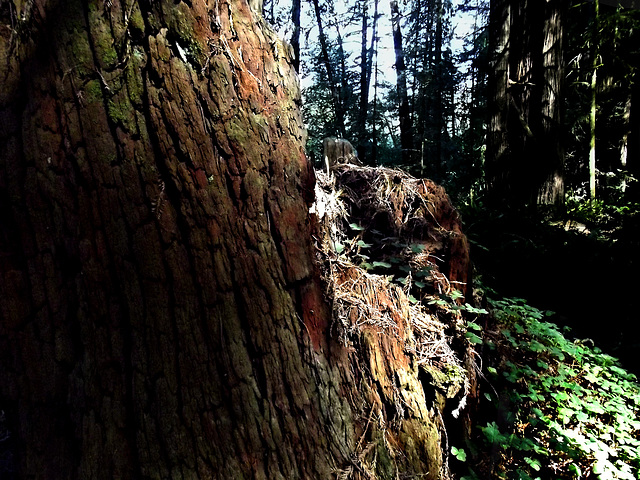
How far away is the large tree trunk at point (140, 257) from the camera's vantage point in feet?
4.13

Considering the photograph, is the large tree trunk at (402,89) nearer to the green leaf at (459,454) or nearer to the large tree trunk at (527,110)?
the large tree trunk at (527,110)

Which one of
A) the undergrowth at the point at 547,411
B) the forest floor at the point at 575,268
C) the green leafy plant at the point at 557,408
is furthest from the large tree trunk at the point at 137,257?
the forest floor at the point at 575,268

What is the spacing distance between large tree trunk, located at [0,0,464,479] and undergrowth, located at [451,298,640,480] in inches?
56.7

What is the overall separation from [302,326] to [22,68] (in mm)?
1323

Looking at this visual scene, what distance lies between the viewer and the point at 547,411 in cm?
291

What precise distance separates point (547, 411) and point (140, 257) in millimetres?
3156

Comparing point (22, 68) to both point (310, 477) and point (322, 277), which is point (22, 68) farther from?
point (310, 477)

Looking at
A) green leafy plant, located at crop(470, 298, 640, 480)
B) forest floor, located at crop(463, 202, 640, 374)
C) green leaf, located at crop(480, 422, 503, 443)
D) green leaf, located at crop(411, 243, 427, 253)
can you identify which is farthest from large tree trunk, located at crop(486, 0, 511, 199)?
green leaf, located at crop(480, 422, 503, 443)

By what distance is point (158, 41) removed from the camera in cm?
129

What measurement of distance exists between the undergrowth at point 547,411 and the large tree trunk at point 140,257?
1.44m

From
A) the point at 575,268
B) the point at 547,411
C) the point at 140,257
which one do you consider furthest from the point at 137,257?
the point at 575,268

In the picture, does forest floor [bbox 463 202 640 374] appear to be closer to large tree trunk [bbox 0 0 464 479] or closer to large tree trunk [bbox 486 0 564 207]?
large tree trunk [bbox 486 0 564 207]

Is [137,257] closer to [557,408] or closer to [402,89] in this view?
[557,408]

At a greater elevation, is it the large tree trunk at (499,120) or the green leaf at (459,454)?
the large tree trunk at (499,120)
